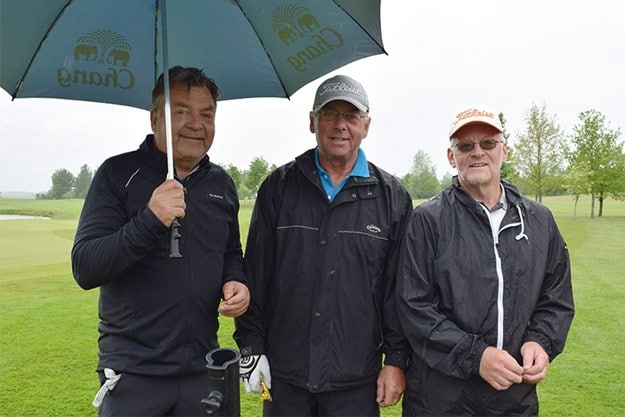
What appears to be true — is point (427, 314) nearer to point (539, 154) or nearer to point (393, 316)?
point (393, 316)

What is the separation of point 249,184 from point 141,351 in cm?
4549

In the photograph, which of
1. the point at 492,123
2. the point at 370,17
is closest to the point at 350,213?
the point at 492,123

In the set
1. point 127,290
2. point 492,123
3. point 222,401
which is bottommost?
point 222,401

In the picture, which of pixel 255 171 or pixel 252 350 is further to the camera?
pixel 255 171

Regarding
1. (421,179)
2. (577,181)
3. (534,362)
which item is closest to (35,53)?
(534,362)

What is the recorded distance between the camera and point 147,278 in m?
2.39

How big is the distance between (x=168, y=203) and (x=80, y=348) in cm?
550

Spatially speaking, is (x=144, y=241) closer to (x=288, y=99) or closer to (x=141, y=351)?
(x=141, y=351)

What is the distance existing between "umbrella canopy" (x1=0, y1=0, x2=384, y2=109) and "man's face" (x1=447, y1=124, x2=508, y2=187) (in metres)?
0.75

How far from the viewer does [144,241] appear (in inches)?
84.1

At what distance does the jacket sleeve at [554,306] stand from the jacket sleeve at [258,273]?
1507 millimetres

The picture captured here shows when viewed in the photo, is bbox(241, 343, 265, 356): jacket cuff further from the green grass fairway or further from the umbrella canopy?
the green grass fairway

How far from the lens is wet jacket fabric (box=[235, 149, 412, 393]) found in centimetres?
264

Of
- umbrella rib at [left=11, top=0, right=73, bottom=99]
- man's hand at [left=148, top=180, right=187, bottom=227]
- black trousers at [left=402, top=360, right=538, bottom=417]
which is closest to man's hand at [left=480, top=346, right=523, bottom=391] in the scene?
black trousers at [left=402, top=360, right=538, bottom=417]
